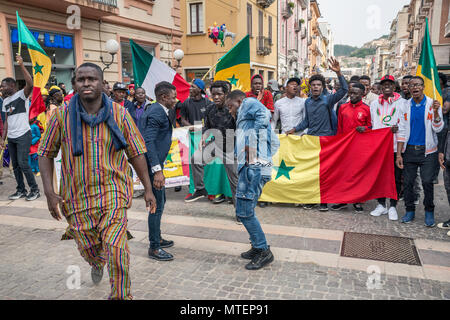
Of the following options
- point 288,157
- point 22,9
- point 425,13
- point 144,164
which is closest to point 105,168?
point 144,164

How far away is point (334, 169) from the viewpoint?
6.00 m

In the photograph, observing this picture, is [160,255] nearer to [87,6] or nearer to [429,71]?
[429,71]

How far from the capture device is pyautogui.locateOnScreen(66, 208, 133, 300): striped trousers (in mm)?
2773

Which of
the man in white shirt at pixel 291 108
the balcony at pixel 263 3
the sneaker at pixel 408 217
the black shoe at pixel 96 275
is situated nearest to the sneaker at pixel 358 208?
the sneaker at pixel 408 217

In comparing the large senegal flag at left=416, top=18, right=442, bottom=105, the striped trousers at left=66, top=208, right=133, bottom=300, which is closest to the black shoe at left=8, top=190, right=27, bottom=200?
the striped trousers at left=66, top=208, right=133, bottom=300

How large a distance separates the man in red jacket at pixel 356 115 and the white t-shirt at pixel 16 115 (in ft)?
17.8

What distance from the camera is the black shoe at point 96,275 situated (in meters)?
3.42

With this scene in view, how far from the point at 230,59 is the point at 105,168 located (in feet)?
13.0

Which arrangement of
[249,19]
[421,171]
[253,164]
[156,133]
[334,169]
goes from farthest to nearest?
[249,19] → [334,169] → [421,171] → [156,133] → [253,164]

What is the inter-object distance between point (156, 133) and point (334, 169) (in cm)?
313

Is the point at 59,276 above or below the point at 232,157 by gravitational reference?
below

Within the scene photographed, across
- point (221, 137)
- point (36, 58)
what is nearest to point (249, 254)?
point (221, 137)

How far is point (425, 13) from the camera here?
36.1 meters
